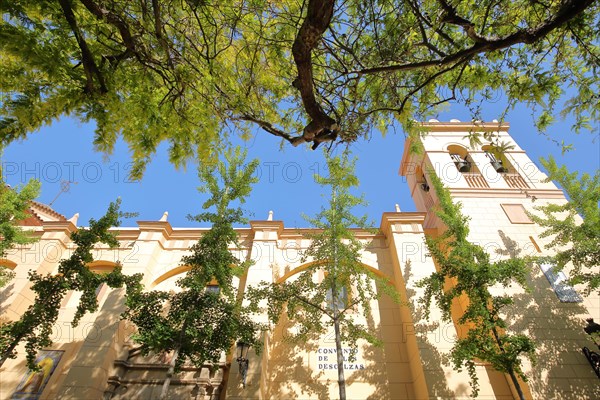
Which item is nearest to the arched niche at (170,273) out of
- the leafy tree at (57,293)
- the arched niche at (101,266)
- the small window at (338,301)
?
the arched niche at (101,266)

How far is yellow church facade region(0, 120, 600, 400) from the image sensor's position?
8.68m

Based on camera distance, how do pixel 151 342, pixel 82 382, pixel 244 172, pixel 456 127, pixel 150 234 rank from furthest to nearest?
pixel 456 127, pixel 150 234, pixel 244 172, pixel 82 382, pixel 151 342

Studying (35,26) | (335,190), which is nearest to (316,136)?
(35,26)

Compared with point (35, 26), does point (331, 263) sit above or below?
above

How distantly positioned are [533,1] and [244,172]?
914 centimetres

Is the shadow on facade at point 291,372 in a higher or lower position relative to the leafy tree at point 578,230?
lower

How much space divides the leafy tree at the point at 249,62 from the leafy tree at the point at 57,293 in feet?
19.4

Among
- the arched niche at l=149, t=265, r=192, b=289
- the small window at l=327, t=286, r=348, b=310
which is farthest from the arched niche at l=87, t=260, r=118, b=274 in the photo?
the small window at l=327, t=286, r=348, b=310

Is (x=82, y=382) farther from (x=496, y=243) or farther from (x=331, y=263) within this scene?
(x=496, y=243)

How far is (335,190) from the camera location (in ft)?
37.0

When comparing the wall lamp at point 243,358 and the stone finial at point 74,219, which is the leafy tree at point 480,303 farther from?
the stone finial at point 74,219

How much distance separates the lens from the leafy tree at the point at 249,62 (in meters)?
3.29

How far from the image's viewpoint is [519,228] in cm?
1147

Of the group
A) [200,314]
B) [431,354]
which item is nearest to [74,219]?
[200,314]
